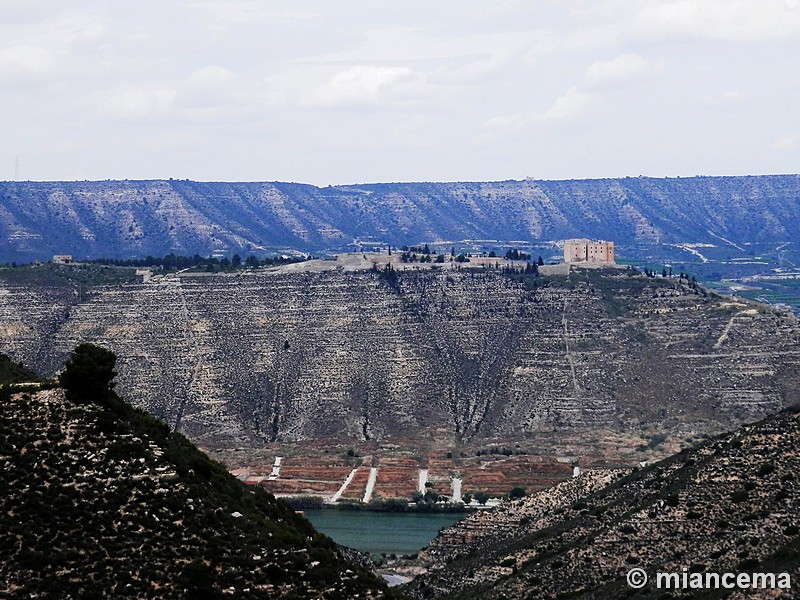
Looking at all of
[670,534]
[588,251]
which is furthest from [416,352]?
[670,534]

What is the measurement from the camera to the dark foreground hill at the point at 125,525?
32.5 m

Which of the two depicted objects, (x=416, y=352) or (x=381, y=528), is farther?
(x=416, y=352)

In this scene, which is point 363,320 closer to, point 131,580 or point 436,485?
point 436,485

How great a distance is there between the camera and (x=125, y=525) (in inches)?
1328

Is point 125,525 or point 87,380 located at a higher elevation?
point 87,380

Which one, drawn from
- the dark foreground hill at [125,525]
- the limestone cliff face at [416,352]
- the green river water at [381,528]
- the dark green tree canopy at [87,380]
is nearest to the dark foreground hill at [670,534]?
the dark foreground hill at [125,525]

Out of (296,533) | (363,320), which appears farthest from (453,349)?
(296,533)

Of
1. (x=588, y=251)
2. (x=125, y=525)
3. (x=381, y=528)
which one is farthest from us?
(x=588, y=251)

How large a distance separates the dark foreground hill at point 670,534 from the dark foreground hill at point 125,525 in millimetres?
11876

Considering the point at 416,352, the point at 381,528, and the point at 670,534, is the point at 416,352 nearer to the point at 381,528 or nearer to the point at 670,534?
the point at 381,528

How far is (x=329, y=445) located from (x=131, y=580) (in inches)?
3284

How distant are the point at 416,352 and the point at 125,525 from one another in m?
93.3

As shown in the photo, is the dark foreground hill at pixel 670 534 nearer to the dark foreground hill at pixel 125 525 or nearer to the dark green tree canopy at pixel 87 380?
the dark foreground hill at pixel 125 525

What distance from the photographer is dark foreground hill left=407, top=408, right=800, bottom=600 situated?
4503 centimetres
